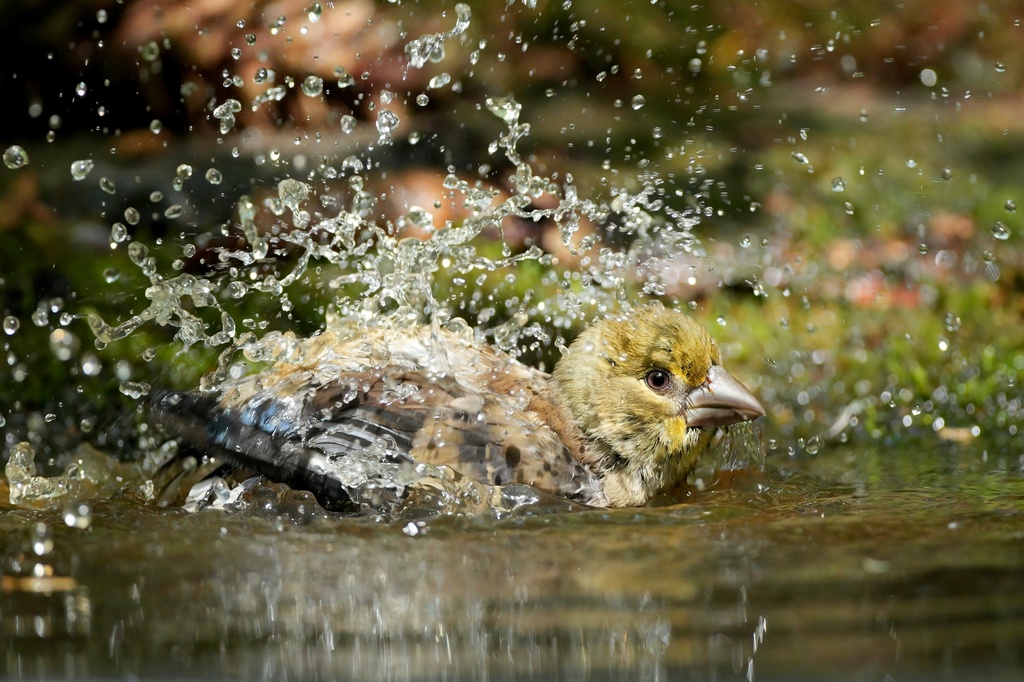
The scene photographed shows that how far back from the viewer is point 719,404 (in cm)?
466

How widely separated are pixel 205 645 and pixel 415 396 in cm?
171

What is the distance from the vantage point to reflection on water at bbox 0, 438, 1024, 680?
8.54 feet

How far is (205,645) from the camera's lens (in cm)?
271

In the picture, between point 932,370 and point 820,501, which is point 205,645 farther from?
point 932,370

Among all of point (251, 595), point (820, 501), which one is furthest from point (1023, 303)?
point (251, 595)

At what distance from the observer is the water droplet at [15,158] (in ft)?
24.3

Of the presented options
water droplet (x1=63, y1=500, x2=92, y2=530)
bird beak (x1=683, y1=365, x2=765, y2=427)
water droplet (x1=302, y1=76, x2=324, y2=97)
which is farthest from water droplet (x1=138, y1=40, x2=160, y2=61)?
bird beak (x1=683, y1=365, x2=765, y2=427)

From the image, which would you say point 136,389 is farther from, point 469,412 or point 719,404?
point 719,404

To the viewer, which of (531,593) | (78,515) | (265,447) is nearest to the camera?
(531,593)

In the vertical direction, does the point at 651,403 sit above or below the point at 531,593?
above

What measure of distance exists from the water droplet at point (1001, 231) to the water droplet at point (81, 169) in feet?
18.8

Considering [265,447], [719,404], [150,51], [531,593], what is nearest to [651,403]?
[719,404]

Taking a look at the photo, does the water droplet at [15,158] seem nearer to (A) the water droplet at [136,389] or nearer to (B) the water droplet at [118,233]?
(B) the water droplet at [118,233]

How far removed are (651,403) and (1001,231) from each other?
14.0 ft
